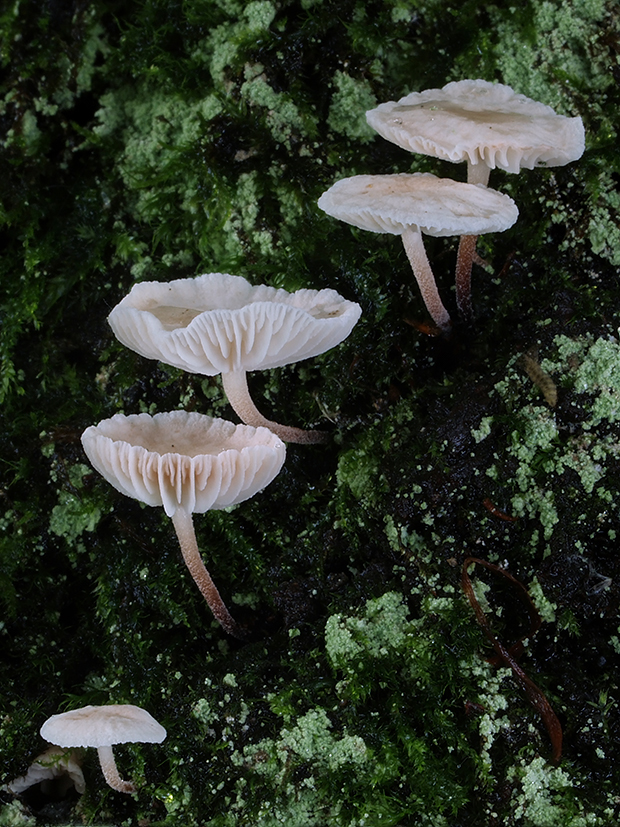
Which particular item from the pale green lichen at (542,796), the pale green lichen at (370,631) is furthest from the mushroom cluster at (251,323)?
the pale green lichen at (542,796)

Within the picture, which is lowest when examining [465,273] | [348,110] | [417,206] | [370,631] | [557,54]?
[370,631]

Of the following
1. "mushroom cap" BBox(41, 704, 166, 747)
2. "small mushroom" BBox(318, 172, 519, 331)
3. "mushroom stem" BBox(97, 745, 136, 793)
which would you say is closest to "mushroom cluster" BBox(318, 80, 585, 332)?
"small mushroom" BBox(318, 172, 519, 331)

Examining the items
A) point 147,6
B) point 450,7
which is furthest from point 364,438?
point 147,6

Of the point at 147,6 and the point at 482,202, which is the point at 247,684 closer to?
the point at 482,202

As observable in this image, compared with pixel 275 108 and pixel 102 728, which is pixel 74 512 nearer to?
pixel 102 728

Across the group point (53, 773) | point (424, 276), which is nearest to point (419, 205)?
point (424, 276)

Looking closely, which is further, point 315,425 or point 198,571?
point 315,425

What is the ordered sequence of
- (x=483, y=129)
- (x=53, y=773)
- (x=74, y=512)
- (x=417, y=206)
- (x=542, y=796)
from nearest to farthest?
(x=542, y=796) → (x=417, y=206) → (x=483, y=129) → (x=53, y=773) → (x=74, y=512)
